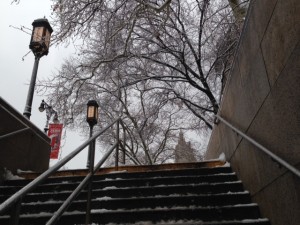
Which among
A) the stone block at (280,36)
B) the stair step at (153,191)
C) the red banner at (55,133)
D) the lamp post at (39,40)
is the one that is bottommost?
the stair step at (153,191)

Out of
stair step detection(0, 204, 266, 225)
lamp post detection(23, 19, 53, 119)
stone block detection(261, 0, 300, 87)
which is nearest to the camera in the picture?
stone block detection(261, 0, 300, 87)

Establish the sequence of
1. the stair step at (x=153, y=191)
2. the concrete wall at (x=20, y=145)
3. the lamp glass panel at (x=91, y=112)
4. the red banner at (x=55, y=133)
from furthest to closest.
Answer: the red banner at (x=55, y=133) < the lamp glass panel at (x=91, y=112) < the concrete wall at (x=20, y=145) < the stair step at (x=153, y=191)

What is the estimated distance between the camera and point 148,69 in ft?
45.2

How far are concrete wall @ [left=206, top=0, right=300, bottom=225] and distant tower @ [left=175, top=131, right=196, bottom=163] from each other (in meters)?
16.8

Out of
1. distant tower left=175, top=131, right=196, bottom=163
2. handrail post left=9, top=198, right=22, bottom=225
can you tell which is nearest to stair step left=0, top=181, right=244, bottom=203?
handrail post left=9, top=198, right=22, bottom=225

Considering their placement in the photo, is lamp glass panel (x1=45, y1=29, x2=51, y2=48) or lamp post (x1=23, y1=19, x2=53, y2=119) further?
lamp glass panel (x1=45, y1=29, x2=51, y2=48)

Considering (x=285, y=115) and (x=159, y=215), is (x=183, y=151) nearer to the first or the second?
(x=159, y=215)

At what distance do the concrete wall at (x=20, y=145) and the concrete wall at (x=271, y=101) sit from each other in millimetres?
4032

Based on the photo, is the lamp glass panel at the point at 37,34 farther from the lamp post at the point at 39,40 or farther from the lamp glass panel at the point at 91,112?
the lamp glass panel at the point at 91,112

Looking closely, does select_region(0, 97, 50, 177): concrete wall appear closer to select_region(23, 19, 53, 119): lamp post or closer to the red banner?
select_region(23, 19, 53, 119): lamp post

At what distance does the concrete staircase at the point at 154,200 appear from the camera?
11.9ft

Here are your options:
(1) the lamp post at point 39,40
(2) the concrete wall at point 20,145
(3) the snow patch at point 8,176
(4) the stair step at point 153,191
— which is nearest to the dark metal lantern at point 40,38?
(1) the lamp post at point 39,40

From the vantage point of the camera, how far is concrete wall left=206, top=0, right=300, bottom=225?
7.83 feet

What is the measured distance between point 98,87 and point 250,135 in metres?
13.9
